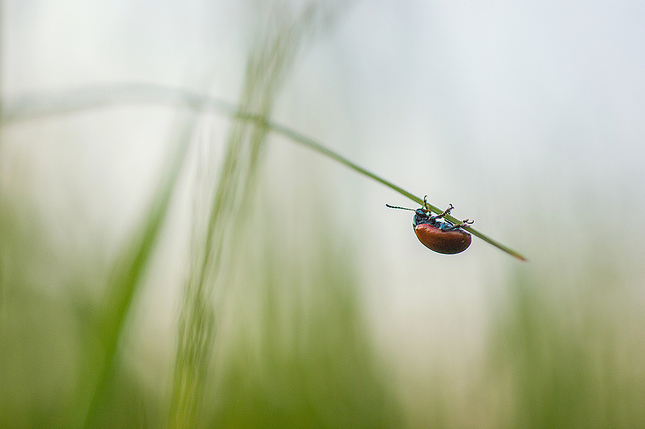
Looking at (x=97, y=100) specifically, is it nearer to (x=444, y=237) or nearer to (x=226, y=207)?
(x=226, y=207)

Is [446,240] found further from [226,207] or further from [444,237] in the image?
[226,207]

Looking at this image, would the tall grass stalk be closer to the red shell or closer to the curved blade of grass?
the curved blade of grass

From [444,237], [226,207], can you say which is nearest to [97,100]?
[226,207]

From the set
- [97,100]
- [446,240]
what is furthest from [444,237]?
[97,100]

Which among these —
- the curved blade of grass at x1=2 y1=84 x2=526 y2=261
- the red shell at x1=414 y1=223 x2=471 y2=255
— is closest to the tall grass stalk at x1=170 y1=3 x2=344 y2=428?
the curved blade of grass at x1=2 y1=84 x2=526 y2=261

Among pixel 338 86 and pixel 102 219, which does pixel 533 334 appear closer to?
pixel 338 86

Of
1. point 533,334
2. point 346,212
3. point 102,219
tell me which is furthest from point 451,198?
point 102,219

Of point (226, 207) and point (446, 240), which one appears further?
point (446, 240)

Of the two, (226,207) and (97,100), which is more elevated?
(97,100)
